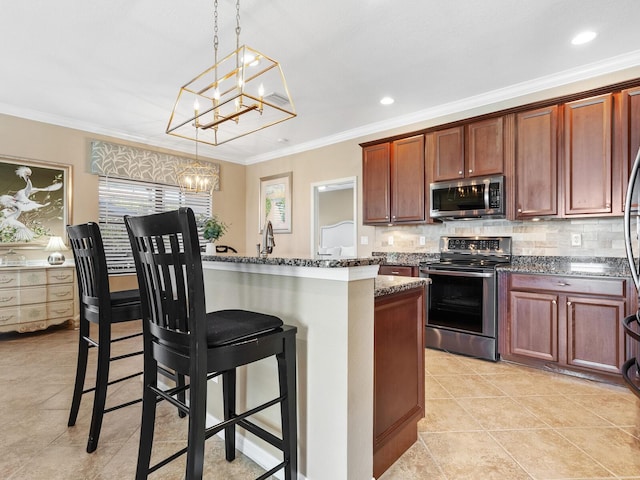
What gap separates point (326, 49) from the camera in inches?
112

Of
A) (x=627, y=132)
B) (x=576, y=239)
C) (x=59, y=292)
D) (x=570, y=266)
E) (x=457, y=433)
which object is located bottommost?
(x=457, y=433)

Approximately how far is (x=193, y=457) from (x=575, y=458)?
1.89 m

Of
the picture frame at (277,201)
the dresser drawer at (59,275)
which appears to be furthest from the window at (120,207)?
the picture frame at (277,201)

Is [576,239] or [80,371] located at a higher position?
[576,239]

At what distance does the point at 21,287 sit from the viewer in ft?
12.6

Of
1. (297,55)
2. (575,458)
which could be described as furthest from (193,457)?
(297,55)

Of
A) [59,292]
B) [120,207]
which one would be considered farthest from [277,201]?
[59,292]

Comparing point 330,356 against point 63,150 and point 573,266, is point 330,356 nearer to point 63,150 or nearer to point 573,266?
point 573,266

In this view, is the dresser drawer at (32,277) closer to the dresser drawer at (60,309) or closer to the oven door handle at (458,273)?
the dresser drawer at (60,309)

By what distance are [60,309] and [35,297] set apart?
30cm

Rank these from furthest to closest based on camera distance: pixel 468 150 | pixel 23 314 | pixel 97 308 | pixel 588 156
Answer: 1. pixel 23 314
2. pixel 468 150
3. pixel 588 156
4. pixel 97 308

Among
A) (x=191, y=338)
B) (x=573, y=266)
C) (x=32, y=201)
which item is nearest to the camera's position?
(x=191, y=338)

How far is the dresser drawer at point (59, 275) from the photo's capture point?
403cm

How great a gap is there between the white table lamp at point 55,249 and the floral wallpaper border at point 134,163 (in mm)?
997
